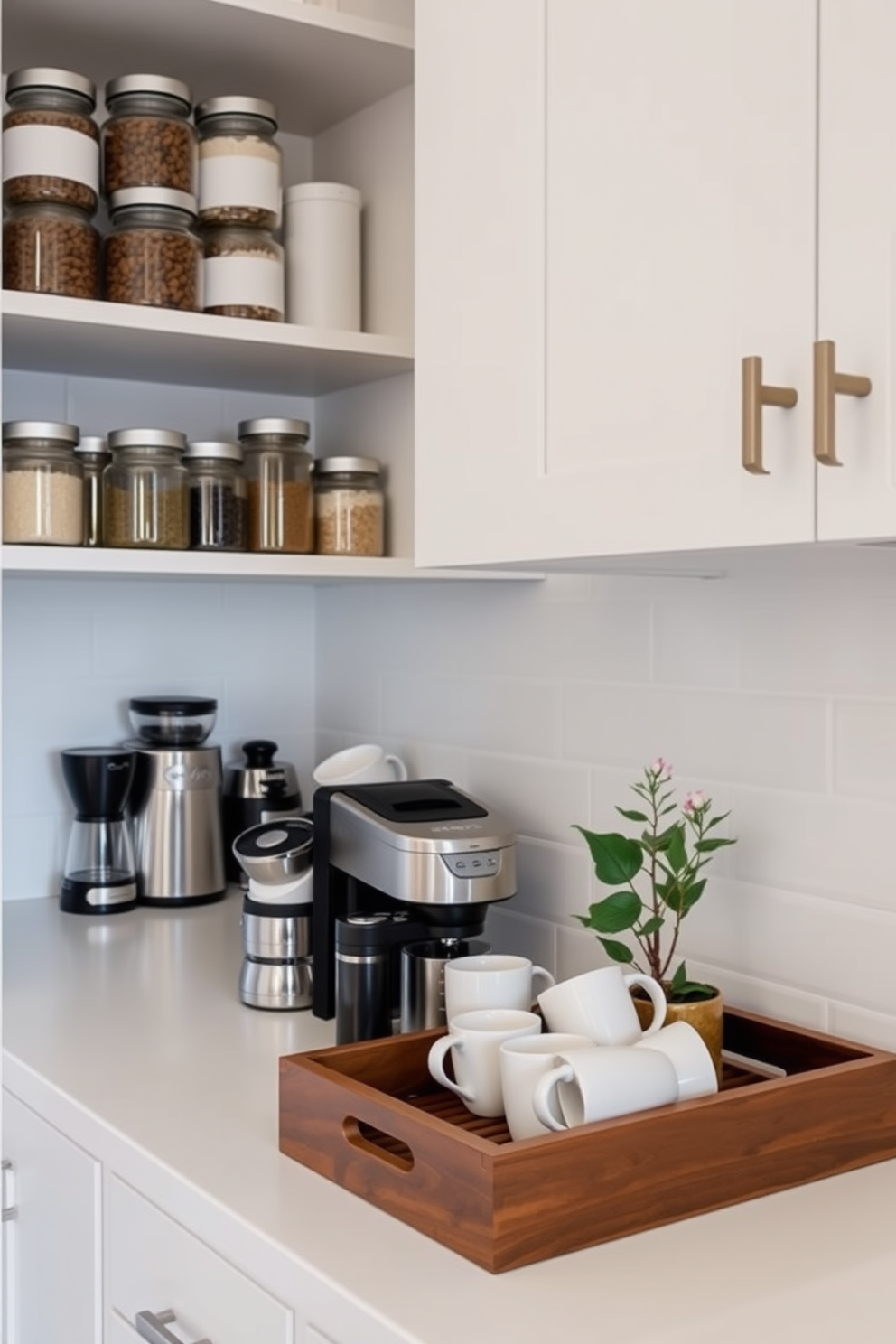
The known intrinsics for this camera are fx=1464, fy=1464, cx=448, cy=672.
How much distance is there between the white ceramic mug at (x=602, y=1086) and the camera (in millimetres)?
1089

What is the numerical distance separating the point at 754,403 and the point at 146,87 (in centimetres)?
103

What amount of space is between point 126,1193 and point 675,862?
1.90ft

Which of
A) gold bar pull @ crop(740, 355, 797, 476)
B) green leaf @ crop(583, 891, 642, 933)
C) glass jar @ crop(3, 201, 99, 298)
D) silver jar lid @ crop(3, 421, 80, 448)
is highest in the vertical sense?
glass jar @ crop(3, 201, 99, 298)

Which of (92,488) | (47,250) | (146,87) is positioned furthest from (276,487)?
(146,87)

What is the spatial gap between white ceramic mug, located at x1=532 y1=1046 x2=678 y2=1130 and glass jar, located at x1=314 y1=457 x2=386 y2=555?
88 centimetres

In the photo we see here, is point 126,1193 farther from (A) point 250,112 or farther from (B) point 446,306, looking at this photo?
(A) point 250,112

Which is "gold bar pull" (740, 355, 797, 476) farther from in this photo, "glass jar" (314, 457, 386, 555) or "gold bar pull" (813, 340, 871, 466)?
"glass jar" (314, 457, 386, 555)

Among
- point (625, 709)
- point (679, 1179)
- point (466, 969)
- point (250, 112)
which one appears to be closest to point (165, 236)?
point (250, 112)

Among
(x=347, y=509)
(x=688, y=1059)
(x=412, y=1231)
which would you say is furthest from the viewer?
(x=347, y=509)

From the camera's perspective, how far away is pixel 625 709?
5.58 ft

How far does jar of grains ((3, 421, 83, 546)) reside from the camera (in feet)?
5.39

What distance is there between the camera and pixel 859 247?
0.98 m

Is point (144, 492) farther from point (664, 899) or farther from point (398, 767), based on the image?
point (664, 899)

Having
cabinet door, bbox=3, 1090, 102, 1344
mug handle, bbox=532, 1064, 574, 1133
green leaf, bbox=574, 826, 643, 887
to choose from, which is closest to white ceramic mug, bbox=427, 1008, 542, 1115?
mug handle, bbox=532, 1064, 574, 1133
